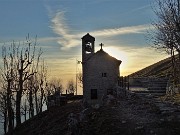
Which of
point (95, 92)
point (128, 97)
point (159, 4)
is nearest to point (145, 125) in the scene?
point (128, 97)

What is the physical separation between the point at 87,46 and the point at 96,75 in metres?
4.01

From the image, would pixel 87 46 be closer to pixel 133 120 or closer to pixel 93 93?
pixel 93 93

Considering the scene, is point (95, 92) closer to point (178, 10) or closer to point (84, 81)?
point (84, 81)

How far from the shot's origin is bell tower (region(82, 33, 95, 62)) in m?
43.3

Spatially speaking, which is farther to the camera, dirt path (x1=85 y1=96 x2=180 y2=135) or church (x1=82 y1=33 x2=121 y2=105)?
church (x1=82 y1=33 x2=121 y2=105)

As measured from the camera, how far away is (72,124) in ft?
62.4

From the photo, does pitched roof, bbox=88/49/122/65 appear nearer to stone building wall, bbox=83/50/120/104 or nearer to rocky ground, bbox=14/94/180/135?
stone building wall, bbox=83/50/120/104

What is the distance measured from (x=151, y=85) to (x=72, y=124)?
20301 millimetres

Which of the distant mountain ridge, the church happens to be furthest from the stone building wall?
the distant mountain ridge

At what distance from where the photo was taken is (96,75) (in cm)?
4350

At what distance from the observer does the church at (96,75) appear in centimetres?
4322

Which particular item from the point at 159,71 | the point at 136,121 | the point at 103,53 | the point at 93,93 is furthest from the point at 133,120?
the point at 159,71

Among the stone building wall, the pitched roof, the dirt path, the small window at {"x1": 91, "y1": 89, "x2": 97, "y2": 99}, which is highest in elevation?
the pitched roof

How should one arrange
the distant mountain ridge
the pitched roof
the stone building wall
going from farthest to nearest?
the distant mountain ridge, the stone building wall, the pitched roof
